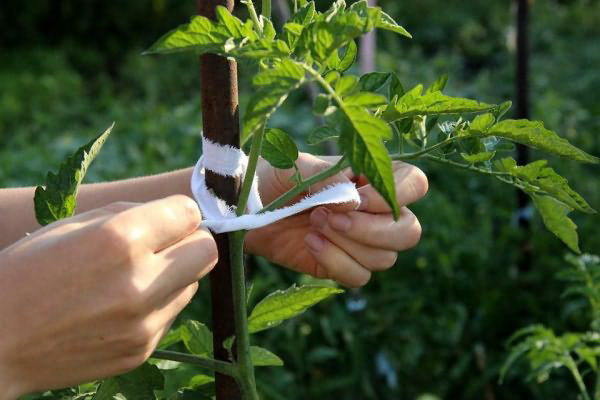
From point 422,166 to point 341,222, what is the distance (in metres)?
2.10

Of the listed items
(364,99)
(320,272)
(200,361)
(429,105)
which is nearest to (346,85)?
(364,99)

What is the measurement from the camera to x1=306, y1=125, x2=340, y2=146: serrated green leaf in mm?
804

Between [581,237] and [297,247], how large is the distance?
1.57 metres

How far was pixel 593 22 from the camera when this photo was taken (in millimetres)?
4844

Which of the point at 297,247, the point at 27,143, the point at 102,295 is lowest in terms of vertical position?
the point at 27,143

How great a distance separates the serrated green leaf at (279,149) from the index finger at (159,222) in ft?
0.33

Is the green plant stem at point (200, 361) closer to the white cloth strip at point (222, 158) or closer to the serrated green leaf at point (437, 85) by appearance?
the white cloth strip at point (222, 158)

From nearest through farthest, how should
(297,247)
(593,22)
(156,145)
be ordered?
(297,247)
(156,145)
(593,22)

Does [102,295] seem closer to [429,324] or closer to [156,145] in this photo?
[429,324]

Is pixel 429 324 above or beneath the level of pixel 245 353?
beneath

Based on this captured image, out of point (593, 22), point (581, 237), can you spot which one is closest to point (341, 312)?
point (581, 237)

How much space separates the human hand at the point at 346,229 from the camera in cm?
106

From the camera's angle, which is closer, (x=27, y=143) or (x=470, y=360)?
(x=470, y=360)

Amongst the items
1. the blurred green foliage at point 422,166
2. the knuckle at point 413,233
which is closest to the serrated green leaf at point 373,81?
the knuckle at point 413,233
